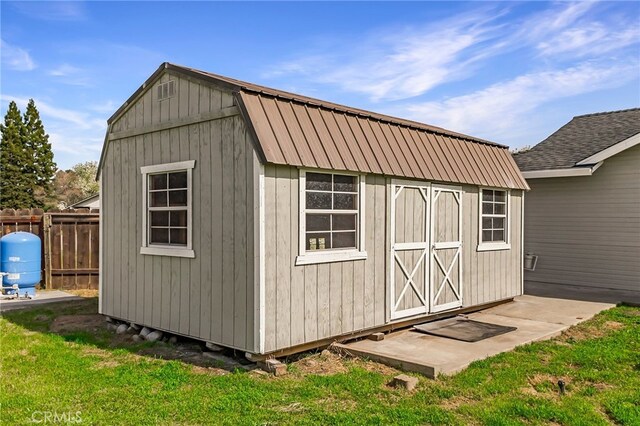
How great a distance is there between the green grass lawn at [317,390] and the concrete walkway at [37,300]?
3.05m

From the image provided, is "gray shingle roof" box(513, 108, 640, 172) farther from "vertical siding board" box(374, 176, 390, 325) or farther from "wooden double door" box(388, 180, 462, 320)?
"vertical siding board" box(374, 176, 390, 325)

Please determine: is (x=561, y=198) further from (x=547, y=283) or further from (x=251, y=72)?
(x=251, y=72)

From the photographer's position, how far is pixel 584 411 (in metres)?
→ 3.83

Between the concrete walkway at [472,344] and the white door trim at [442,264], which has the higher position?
the white door trim at [442,264]

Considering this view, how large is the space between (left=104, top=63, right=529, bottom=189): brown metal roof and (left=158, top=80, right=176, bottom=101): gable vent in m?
0.16

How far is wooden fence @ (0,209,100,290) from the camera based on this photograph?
408 inches

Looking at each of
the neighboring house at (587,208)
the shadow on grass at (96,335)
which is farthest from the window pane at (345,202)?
the neighboring house at (587,208)

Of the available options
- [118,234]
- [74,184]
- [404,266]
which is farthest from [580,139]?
[74,184]

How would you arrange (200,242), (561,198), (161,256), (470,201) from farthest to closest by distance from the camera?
1. (561,198)
2. (470,201)
3. (161,256)
4. (200,242)

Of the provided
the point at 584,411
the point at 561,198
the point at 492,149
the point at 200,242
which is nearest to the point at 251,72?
the point at 492,149

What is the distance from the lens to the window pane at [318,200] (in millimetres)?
5285

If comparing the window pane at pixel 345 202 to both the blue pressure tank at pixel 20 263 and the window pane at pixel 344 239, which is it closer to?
the window pane at pixel 344 239

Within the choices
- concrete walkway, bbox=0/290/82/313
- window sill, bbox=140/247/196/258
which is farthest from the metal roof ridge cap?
concrete walkway, bbox=0/290/82/313

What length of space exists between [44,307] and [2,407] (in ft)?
16.4
